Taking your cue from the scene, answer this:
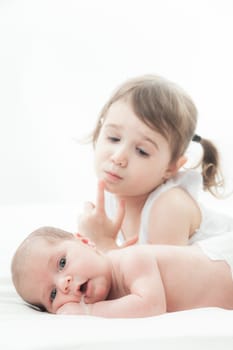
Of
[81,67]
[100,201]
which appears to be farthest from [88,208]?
[81,67]

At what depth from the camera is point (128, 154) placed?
1.73 meters

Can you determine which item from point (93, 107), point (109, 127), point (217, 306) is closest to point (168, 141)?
point (109, 127)

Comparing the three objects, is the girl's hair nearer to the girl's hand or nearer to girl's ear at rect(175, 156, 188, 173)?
girl's ear at rect(175, 156, 188, 173)

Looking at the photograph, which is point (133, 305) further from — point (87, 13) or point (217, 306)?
point (87, 13)

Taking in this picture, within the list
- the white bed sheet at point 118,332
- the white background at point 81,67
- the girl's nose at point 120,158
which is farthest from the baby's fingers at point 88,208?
the white background at point 81,67

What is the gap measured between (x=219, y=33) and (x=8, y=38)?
3.15 feet

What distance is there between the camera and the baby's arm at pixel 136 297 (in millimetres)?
1180

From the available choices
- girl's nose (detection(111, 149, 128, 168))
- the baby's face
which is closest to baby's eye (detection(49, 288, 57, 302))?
the baby's face

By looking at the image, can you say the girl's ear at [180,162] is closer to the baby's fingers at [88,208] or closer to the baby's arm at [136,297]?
the baby's fingers at [88,208]

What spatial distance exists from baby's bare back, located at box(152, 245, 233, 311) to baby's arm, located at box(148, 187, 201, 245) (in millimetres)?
413

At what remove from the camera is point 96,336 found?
0.92 m

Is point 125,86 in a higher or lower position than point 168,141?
higher

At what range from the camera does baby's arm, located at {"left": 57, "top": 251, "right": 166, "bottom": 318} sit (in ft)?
3.87

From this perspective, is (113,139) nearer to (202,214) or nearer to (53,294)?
(202,214)
